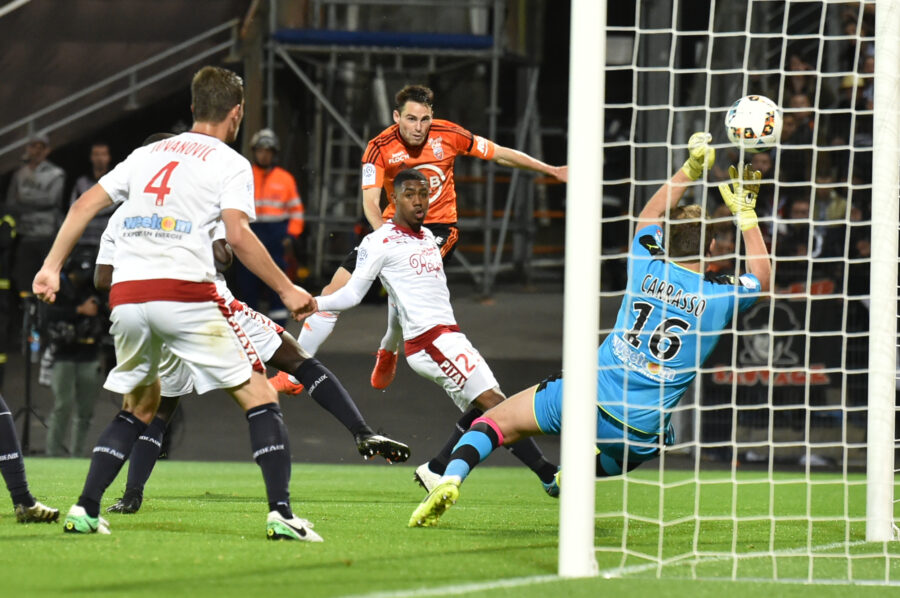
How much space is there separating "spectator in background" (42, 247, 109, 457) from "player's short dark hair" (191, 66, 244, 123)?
6.27 meters

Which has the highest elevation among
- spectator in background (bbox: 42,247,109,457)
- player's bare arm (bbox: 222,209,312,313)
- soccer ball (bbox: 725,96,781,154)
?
soccer ball (bbox: 725,96,781,154)

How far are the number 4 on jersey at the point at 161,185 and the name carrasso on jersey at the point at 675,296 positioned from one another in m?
2.00

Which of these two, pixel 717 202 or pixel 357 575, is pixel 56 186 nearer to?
pixel 717 202

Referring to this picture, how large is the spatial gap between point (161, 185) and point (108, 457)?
1.15m

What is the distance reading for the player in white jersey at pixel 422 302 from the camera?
21.2 feet

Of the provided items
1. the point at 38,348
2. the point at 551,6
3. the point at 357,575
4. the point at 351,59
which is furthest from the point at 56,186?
the point at 357,575

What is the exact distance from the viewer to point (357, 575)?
4289 mm

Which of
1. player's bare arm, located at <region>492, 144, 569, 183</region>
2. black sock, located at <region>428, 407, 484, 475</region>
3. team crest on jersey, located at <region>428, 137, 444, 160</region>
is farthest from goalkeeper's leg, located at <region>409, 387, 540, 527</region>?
team crest on jersey, located at <region>428, 137, 444, 160</region>

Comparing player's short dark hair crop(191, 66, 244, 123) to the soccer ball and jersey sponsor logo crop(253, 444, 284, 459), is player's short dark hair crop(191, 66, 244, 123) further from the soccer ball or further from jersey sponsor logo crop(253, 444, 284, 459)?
the soccer ball

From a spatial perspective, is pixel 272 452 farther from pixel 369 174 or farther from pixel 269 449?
pixel 369 174

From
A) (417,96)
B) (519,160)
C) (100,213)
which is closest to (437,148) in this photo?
(417,96)

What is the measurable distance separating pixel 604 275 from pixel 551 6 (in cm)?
556

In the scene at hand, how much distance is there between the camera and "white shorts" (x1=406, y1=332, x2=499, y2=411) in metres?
6.44

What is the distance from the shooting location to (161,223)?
15.5 ft
